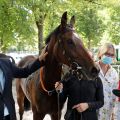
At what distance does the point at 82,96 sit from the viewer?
3516 mm

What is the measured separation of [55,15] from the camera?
57.8ft

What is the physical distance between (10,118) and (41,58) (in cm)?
90

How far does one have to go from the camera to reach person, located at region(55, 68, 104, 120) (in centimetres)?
348

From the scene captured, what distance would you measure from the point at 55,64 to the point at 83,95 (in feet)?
2.32

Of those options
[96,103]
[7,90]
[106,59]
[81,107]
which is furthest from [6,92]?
[106,59]

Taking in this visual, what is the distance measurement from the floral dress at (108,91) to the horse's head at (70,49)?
0.49 m

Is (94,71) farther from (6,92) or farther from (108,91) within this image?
(6,92)

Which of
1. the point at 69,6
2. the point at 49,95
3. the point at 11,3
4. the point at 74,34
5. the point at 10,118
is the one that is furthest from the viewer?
the point at 69,6

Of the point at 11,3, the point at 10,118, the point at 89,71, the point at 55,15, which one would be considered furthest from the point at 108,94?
the point at 55,15

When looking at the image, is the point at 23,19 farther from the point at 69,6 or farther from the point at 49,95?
the point at 49,95

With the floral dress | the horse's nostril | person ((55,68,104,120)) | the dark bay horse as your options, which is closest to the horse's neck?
the dark bay horse

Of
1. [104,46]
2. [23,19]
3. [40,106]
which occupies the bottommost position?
[40,106]

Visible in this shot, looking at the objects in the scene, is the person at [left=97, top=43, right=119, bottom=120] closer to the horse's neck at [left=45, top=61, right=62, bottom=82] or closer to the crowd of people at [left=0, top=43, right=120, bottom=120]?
the crowd of people at [left=0, top=43, right=120, bottom=120]

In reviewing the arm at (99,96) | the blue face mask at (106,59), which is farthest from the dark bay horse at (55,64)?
the blue face mask at (106,59)
